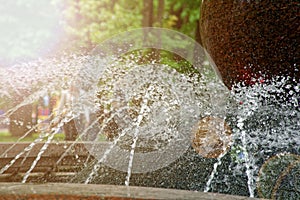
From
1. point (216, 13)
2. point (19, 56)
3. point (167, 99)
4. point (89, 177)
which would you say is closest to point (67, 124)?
point (167, 99)

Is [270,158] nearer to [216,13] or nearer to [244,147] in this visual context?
[244,147]

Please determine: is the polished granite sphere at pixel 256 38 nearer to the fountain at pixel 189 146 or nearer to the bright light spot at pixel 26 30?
the fountain at pixel 189 146

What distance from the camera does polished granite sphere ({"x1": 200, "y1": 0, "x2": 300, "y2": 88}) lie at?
3936 millimetres

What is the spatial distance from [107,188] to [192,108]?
3.14 m

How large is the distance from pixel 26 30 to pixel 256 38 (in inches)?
451

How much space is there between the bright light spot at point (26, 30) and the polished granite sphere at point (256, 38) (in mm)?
10377

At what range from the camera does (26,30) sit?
1434 cm

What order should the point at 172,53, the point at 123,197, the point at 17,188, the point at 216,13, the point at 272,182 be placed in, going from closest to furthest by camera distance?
1. the point at 123,197
2. the point at 17,188
3. the point at 272,182
4. the point at 216,13
5. the point at 172,53

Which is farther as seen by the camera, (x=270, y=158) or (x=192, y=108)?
(x=192, y=108)

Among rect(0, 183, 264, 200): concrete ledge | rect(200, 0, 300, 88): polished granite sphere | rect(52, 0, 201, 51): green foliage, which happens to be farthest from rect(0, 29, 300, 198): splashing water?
rect(52, 0, 201, 51): green foliage

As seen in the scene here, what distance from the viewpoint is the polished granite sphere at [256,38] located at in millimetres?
3936

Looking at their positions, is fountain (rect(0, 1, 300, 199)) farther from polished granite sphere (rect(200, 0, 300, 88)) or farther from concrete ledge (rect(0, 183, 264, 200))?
concrete ledge (rect(0, 183, 264, 200))

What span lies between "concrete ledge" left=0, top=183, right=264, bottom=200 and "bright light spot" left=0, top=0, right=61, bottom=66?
477 inches

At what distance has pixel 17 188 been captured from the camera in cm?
220
